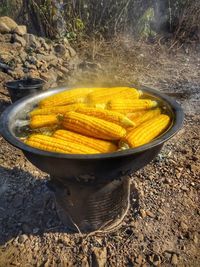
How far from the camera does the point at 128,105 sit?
7.81 feet

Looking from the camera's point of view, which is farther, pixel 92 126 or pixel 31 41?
pixel 31 41

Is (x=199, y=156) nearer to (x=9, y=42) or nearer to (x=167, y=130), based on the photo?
(x=167, y=130)

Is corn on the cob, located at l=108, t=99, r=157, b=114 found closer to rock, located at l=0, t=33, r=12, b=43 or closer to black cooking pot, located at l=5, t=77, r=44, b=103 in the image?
black cooking pot, located at l=5, t=77, r=44, b=103

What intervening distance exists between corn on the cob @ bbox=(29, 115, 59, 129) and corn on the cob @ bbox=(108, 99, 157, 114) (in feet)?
1.41

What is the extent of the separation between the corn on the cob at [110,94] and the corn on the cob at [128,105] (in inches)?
3.2

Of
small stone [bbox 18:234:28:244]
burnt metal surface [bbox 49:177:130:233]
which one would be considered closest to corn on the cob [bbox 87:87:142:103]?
burnt metal surface [bbox 49:177:130:233]

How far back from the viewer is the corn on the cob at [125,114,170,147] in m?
2.04

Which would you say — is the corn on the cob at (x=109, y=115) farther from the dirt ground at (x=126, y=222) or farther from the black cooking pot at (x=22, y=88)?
the black cooking pot at (x=22, y=88)

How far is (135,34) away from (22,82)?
14.4ft

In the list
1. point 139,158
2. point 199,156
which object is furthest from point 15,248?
point 199,156

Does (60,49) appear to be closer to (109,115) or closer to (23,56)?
(23,56)

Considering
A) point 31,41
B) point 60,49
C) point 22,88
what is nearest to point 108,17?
Result: point 60,49

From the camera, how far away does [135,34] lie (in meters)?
8.62

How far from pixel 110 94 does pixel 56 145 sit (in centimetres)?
70
